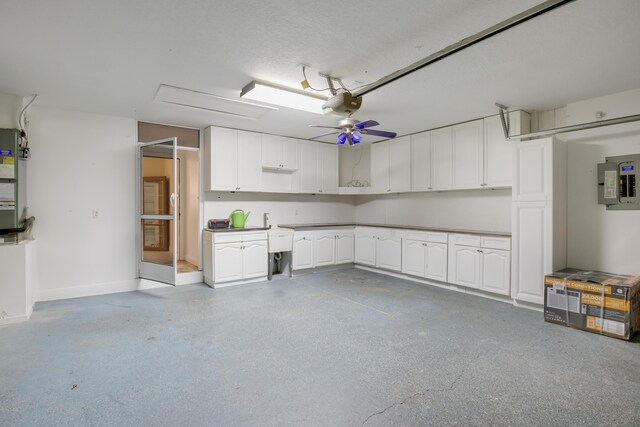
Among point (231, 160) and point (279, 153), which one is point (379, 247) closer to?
point (279, 153)

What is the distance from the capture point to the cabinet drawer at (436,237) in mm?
4837

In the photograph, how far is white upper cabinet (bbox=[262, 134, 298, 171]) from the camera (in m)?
5.64

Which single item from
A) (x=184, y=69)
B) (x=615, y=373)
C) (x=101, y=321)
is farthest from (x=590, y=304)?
(x=101, y=321)

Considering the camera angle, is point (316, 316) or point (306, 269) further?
point (306, 269)

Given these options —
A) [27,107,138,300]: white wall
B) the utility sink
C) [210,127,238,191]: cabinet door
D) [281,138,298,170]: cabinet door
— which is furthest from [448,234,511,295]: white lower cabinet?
[27,107,138,300]: white wall

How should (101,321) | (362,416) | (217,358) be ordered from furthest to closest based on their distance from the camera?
1. (101,321)
2. (217,358)
3. (362,416)

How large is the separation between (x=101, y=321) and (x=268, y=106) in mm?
3093

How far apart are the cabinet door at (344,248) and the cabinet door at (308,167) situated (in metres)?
1.04

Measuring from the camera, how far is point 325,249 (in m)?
5.99

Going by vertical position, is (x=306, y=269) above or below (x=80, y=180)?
below

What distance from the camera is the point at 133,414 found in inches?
76.5

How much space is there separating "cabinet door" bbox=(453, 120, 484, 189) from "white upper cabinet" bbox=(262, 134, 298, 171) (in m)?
2.74

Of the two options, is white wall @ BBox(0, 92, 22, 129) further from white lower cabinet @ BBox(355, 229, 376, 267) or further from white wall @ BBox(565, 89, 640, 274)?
white wall @ BBox(565, 89, 640, 274)

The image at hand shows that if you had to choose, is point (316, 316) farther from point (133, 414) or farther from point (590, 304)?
point (590, 304)
